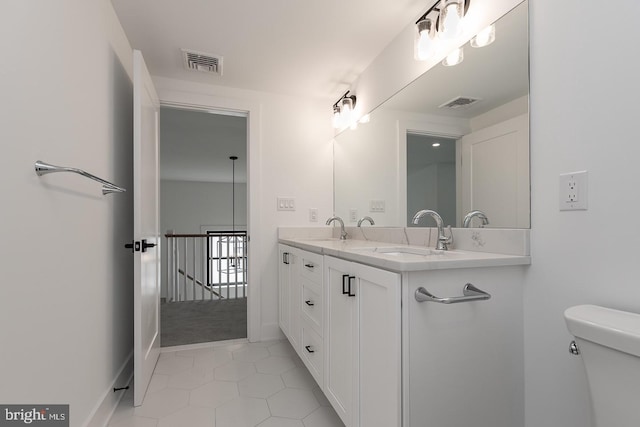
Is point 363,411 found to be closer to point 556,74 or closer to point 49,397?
point 49,397

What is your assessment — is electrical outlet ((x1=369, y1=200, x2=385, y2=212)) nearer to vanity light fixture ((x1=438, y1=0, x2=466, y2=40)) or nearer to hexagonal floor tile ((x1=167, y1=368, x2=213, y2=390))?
vanity light fixture ((x1=438, y1=0, x2=466, y2=40))

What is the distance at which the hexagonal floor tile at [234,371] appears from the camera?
2.00m

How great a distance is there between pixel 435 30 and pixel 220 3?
114 cm

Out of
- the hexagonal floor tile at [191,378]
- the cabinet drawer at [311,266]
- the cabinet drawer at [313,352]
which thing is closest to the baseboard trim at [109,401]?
the hexagonal floor tile at [191,378]

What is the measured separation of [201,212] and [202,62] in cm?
676

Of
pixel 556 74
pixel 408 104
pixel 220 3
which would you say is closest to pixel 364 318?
pixel 556 74

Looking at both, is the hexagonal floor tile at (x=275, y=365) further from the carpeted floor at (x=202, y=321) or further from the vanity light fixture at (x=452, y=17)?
the vanity light fixture at (x=452, y=17)

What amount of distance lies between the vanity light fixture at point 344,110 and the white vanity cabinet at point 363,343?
149cm

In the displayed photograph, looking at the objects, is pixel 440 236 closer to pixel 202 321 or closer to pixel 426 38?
pixel 426 38

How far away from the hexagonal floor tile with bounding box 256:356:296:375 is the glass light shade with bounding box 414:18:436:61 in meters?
2.10

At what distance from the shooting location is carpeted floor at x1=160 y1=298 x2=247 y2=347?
2.74 m

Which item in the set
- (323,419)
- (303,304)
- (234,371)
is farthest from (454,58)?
(234,371)

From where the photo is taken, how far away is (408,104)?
74.8 inches

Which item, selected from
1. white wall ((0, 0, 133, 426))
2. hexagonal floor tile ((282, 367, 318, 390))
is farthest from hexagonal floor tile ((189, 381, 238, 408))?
white wall ((0, 0, 133, 426))
